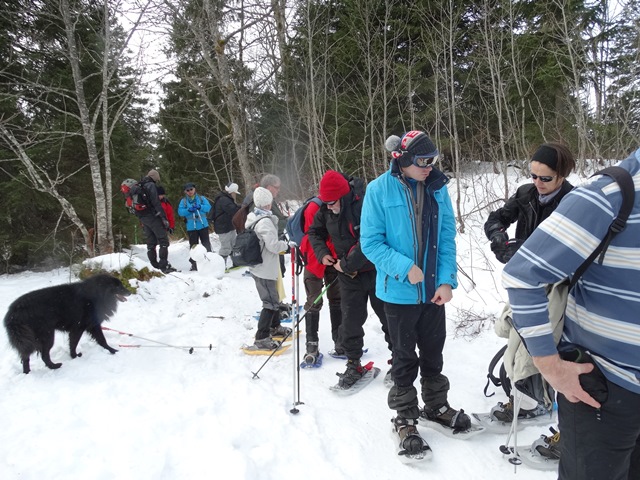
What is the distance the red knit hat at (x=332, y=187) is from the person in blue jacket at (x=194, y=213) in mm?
6735

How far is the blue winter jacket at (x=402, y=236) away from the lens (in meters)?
2.70

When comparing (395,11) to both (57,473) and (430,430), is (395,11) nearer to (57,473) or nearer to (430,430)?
(430,430)

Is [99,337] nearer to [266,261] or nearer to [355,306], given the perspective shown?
[266,261]

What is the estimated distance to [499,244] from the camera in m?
3.21

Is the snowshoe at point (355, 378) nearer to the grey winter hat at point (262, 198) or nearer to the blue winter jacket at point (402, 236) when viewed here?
the blue winter jacket at point (402, 236)

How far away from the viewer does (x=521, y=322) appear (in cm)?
139

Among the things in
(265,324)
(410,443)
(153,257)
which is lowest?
(410,443)

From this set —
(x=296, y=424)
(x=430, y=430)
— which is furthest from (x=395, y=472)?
(x=296, y=424)

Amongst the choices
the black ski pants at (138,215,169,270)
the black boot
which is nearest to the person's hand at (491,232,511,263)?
the black boot

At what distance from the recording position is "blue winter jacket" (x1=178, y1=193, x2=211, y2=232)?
31.4ft

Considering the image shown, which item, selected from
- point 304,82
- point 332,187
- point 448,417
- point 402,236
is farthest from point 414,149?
point 304,82

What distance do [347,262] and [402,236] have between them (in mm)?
857

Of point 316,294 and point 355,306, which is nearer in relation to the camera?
point 355,306

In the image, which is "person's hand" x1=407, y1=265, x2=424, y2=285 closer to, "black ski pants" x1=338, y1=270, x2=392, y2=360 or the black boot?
"black ski pants" x1=338, y1=270, x2=392, y2=360
